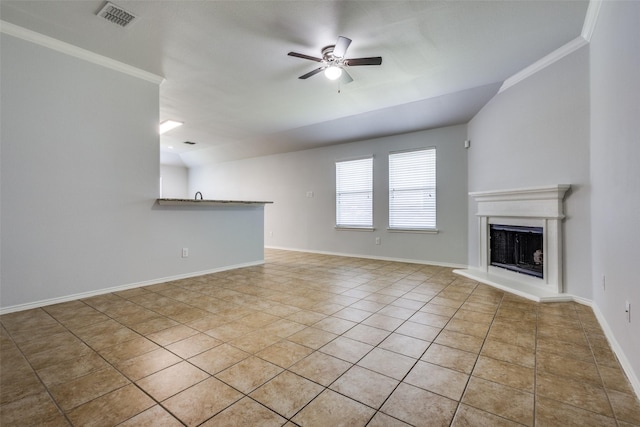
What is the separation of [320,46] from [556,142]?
2.73 meters

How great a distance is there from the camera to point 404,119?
493cm

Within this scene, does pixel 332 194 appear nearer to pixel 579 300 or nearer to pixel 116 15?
pixel 579 300

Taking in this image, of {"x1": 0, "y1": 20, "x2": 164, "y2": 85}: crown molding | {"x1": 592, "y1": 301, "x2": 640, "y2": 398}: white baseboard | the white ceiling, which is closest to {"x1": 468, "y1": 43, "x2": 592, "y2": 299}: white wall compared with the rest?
the white ceiling

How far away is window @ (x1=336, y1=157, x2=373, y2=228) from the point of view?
5.98m

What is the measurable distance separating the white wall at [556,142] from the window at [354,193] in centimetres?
236

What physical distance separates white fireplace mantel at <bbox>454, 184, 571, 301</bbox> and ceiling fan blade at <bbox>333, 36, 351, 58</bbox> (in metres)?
2.55

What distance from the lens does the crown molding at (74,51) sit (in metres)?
2.73

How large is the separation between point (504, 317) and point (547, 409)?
1.35 metres

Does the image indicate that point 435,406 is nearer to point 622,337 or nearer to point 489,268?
point 622,337

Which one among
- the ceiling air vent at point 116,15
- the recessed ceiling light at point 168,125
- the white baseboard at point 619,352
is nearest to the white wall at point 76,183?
the ceiling air vent at point 116,15

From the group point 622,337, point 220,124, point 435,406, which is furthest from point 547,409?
point 220,124

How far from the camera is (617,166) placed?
2.06 m

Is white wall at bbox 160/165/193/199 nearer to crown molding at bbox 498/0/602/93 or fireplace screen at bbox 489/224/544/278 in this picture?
fireplace screen at bbox 489/224/544/278

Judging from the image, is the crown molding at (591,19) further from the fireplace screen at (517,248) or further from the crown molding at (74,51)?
the crown molding at (74,51)
